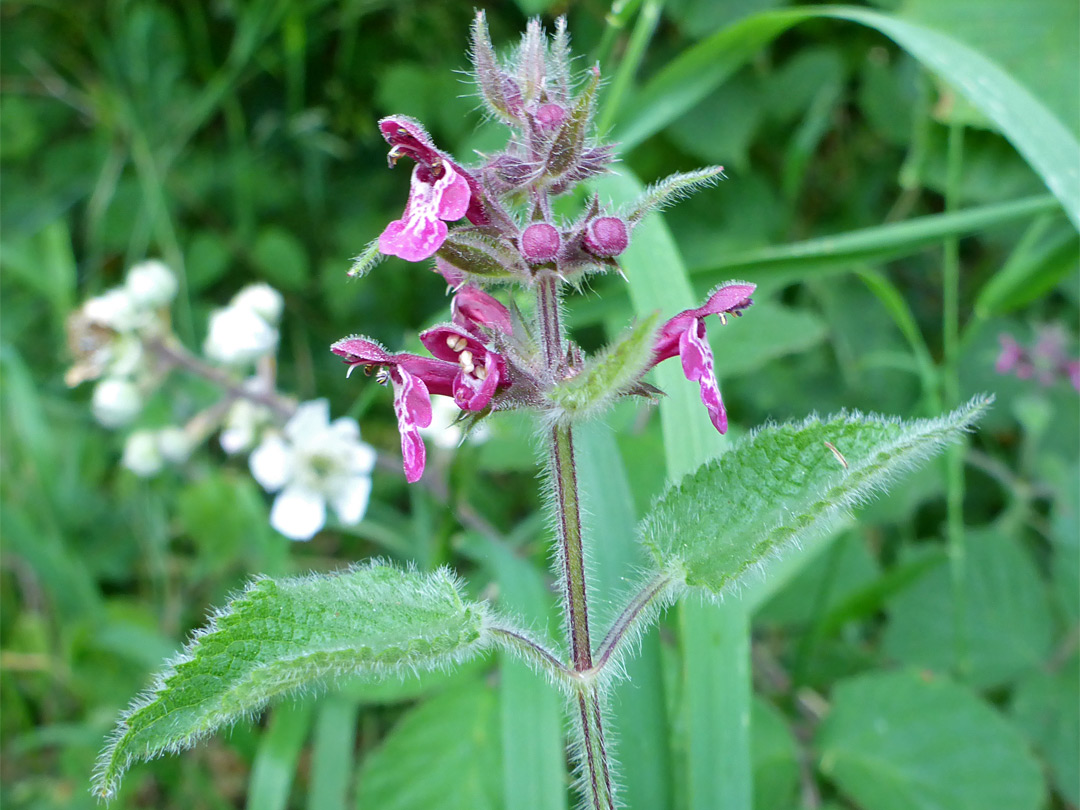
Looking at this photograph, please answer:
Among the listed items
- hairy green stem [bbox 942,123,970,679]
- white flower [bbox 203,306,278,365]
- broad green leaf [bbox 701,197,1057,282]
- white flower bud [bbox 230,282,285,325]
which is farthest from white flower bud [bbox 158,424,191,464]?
hairy green stem [bbox 942,123,970,679]

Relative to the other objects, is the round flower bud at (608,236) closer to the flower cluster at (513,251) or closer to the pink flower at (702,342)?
the flower cluster at (513,251)

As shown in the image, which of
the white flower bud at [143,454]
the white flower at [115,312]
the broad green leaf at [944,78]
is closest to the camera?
the broad green leaf at [944,78]

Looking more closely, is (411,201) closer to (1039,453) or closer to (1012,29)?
(1012,29)

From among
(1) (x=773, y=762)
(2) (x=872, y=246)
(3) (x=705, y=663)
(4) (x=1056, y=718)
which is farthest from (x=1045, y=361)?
(3) (x=705, y=663)

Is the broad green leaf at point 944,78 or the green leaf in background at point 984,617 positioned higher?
the broad green leaf at point 944,78

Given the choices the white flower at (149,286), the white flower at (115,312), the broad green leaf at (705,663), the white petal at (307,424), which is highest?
the white flower at (149,286)

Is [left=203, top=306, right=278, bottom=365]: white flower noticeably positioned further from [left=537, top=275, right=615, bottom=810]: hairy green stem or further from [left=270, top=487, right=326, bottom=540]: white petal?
[left=537, top=275, right=615, bottom=810]: hairy green stem

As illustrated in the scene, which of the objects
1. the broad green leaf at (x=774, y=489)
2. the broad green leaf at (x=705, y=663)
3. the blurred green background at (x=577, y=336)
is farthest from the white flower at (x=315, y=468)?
the broad green leaf at (x=774, y=489)
